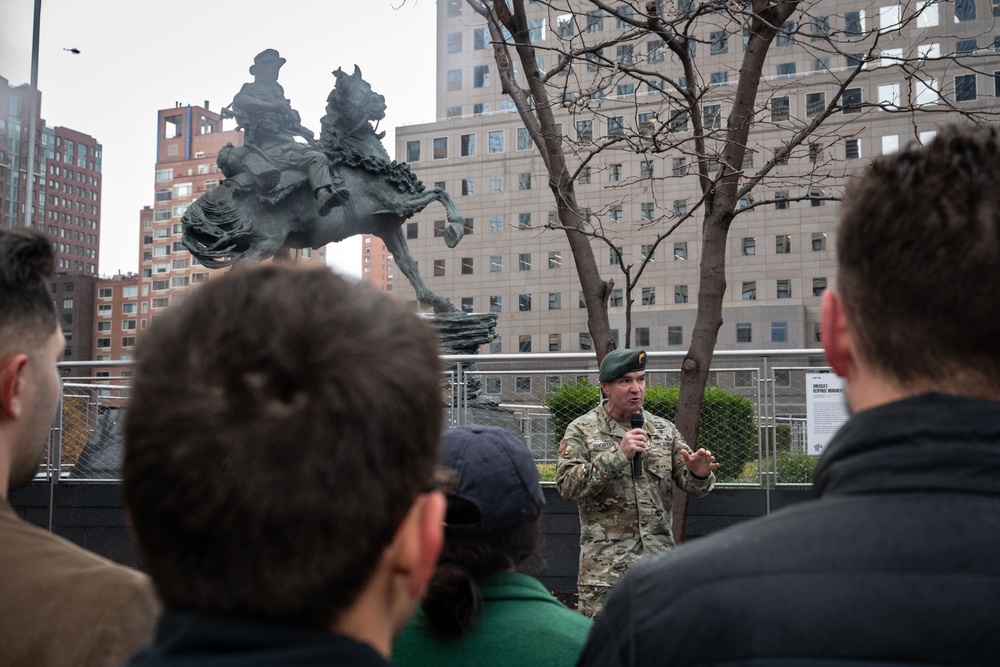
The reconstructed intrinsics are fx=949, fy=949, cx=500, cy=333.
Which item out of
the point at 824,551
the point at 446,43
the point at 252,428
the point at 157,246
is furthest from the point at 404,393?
the point at 157,246

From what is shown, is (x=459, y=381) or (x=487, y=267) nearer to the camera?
(x=459, y=381)

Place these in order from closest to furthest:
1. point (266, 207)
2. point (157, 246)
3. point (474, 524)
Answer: point (474, 524)
point (266, 207)
point (157, 246)

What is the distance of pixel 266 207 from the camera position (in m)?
14.5

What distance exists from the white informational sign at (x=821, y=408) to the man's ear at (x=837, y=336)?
7146 millimetres

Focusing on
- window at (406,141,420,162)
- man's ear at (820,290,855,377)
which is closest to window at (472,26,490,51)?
window at (406,141,420,162)

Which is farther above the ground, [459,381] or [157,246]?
[157,246]

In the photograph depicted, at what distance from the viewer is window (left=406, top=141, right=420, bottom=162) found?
65.9 meters

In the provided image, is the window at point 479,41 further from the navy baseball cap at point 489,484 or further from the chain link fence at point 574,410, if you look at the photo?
the navy baseball cap at point 489,484

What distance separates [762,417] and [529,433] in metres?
2.73

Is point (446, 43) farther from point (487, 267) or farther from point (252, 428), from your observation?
point (252, 428)

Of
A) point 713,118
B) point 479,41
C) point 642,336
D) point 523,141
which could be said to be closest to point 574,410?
point 713,118

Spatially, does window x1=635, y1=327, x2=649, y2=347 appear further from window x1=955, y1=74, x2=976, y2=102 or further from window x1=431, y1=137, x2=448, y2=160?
window x1=955, y1=74, x2=976, y2=102

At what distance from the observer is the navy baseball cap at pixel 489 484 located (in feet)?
7.25

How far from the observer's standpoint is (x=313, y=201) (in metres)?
14.7
